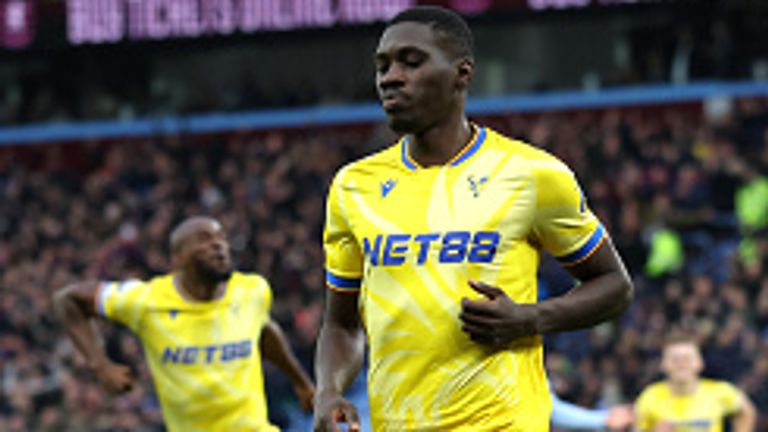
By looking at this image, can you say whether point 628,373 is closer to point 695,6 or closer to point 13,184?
point 695,6

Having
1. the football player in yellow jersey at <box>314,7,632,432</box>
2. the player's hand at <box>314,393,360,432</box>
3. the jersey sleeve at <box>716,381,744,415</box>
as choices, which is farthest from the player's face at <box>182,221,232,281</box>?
the jersey sleeve at <box>716,381,744,415</box>

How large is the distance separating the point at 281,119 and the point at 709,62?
746 cm

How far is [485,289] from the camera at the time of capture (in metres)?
3.91

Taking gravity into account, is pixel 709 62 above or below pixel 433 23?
below

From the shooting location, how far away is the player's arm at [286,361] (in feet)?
24.9

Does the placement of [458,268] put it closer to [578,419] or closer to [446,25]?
[446,25]

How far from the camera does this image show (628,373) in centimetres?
1432

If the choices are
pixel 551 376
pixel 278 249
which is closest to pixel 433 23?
pixel 551 376

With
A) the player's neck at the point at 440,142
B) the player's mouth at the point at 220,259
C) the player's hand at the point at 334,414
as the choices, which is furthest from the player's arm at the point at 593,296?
the player's mouth at the point at 220,259

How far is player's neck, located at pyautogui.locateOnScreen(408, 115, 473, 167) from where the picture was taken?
4203 millimetres

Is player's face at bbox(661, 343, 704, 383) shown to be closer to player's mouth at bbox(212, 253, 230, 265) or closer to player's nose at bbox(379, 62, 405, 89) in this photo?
player's mouth at bbox(212, 253, 230, 265)

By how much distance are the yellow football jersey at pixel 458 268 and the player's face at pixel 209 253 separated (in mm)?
3633

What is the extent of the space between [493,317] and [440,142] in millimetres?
586

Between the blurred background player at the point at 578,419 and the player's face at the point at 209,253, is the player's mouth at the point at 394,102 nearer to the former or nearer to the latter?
the player's face at the point at 209,253
